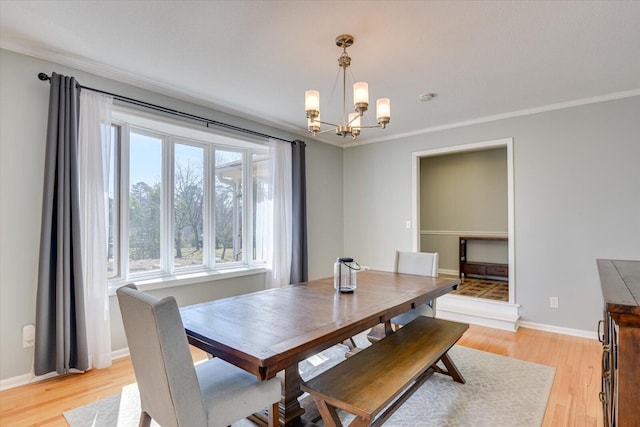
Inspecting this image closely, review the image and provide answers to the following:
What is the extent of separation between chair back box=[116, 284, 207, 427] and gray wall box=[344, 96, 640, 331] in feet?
12.1

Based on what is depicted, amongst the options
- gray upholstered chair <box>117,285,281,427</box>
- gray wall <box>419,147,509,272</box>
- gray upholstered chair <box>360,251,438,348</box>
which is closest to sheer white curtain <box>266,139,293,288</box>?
gray upholstered chair <box>360,251,438,348</box>

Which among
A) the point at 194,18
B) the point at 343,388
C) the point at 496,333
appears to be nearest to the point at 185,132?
the point at 194,18

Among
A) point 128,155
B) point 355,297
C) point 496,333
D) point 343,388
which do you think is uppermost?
point 128,155

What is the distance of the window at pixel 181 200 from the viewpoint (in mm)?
3043

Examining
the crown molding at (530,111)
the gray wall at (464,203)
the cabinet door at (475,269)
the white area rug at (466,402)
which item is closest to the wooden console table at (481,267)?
the cabinet door at (475,269)

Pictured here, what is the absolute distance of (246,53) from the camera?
2428 mm

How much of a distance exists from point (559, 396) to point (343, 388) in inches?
67.3

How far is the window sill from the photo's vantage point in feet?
9.83

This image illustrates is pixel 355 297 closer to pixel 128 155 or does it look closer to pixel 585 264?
pixel 128 155

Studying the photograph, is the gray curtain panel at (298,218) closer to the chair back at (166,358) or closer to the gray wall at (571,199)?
the gray wall at (571,199)

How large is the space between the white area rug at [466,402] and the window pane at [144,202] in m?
1.24

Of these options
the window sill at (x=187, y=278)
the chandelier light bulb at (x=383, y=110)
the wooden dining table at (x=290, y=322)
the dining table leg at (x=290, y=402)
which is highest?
the chandelier light bulb at (x=383, y=110)

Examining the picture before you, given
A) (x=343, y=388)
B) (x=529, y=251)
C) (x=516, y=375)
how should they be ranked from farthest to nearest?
(x=529, y=251) → (x=516, y=375) → (x=343, y=388)

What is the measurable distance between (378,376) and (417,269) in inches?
61.6
